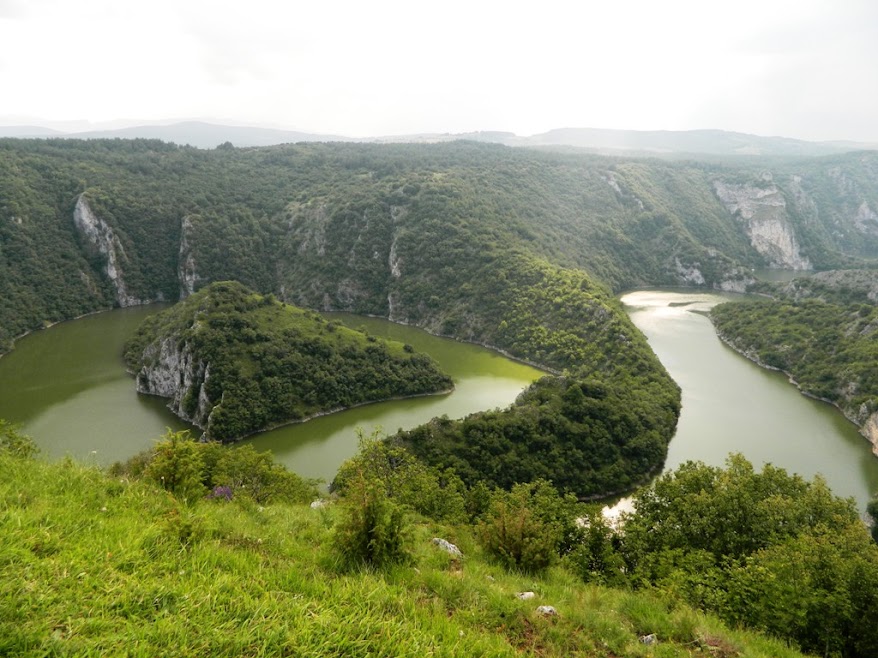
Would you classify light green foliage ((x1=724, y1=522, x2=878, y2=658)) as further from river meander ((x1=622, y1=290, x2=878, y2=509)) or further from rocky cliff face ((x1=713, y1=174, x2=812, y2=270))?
rocky cliff face ((x1=713, y1=174, x2=812, y2=270))

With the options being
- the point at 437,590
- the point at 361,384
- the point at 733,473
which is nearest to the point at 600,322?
the point at 361,384

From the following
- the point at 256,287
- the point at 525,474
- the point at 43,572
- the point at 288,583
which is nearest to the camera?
the point at 43,572

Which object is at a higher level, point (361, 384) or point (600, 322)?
point (600, 322)

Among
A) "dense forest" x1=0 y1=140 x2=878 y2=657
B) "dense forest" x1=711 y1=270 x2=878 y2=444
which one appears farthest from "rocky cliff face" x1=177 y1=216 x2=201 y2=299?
"dense forest" x1=711 y1=270 x2=878 y2=444

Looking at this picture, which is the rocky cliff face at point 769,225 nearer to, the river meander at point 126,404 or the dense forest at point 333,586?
the river meander at point 126,404

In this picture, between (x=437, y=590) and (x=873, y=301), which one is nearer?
(x=437, y=590)

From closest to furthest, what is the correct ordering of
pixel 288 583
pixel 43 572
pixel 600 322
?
pixel 43 572 → pixel 288 583 → pixel 600 322

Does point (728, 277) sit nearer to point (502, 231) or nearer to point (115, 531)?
point (502, 231)

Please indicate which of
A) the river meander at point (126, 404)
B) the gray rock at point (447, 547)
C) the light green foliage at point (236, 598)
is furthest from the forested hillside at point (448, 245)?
the light green foliage at point (236, 598)
